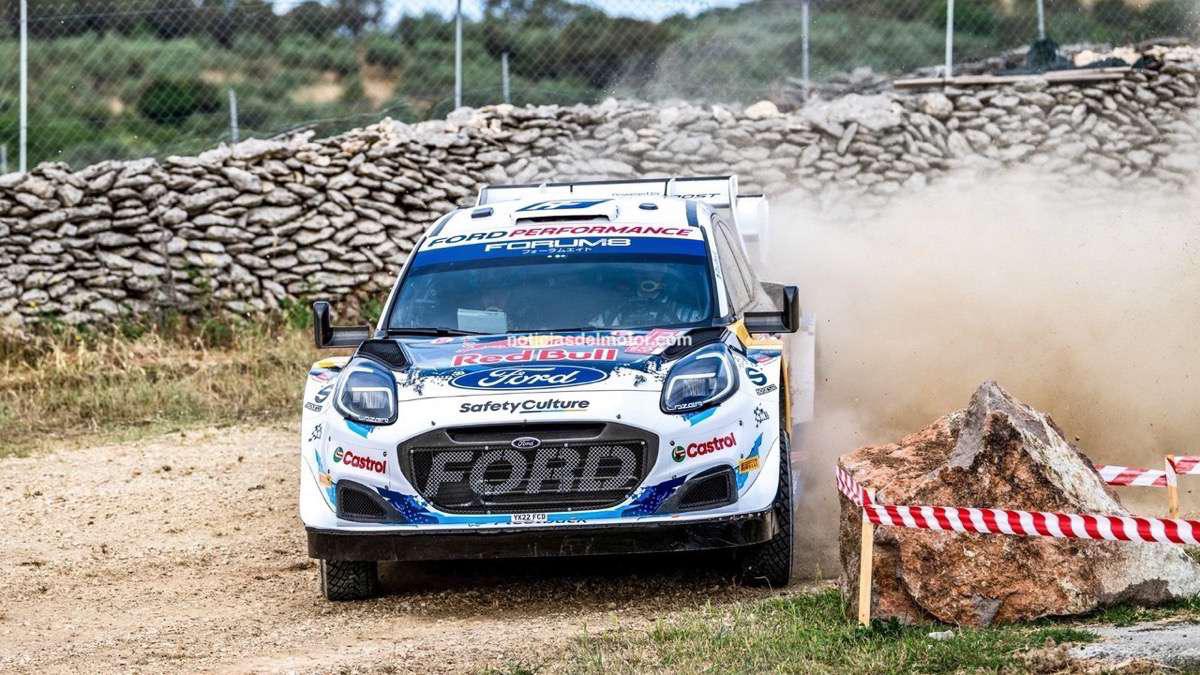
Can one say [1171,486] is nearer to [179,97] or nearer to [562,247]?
[562,247]

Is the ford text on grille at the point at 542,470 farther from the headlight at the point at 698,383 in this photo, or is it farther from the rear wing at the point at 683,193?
the rear wing at the point at 683,193

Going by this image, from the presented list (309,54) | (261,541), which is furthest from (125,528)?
(309,54)

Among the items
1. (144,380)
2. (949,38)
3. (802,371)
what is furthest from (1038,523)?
(949,38)

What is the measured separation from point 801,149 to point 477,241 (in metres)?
11.5

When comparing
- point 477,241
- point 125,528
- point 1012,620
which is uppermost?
point 477,241

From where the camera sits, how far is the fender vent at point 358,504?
7691 millimetres

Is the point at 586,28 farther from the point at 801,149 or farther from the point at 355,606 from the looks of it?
the point at 355,606

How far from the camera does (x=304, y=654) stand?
277 inches

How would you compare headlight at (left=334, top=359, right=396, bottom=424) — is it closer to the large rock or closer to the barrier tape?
the large rock

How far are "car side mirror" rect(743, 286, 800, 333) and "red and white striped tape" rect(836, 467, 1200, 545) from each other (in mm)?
1881

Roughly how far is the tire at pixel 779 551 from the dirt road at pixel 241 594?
150 mm

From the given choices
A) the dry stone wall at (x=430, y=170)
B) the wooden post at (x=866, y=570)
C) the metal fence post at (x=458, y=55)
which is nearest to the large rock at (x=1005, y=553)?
the wooden post at (x=866, y=570)

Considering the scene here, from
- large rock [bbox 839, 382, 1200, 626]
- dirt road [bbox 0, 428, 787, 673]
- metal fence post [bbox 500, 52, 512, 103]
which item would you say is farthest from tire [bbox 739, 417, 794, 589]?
metal fence post [bbox 500, 52, 512, 103]

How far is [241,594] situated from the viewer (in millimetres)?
8633
